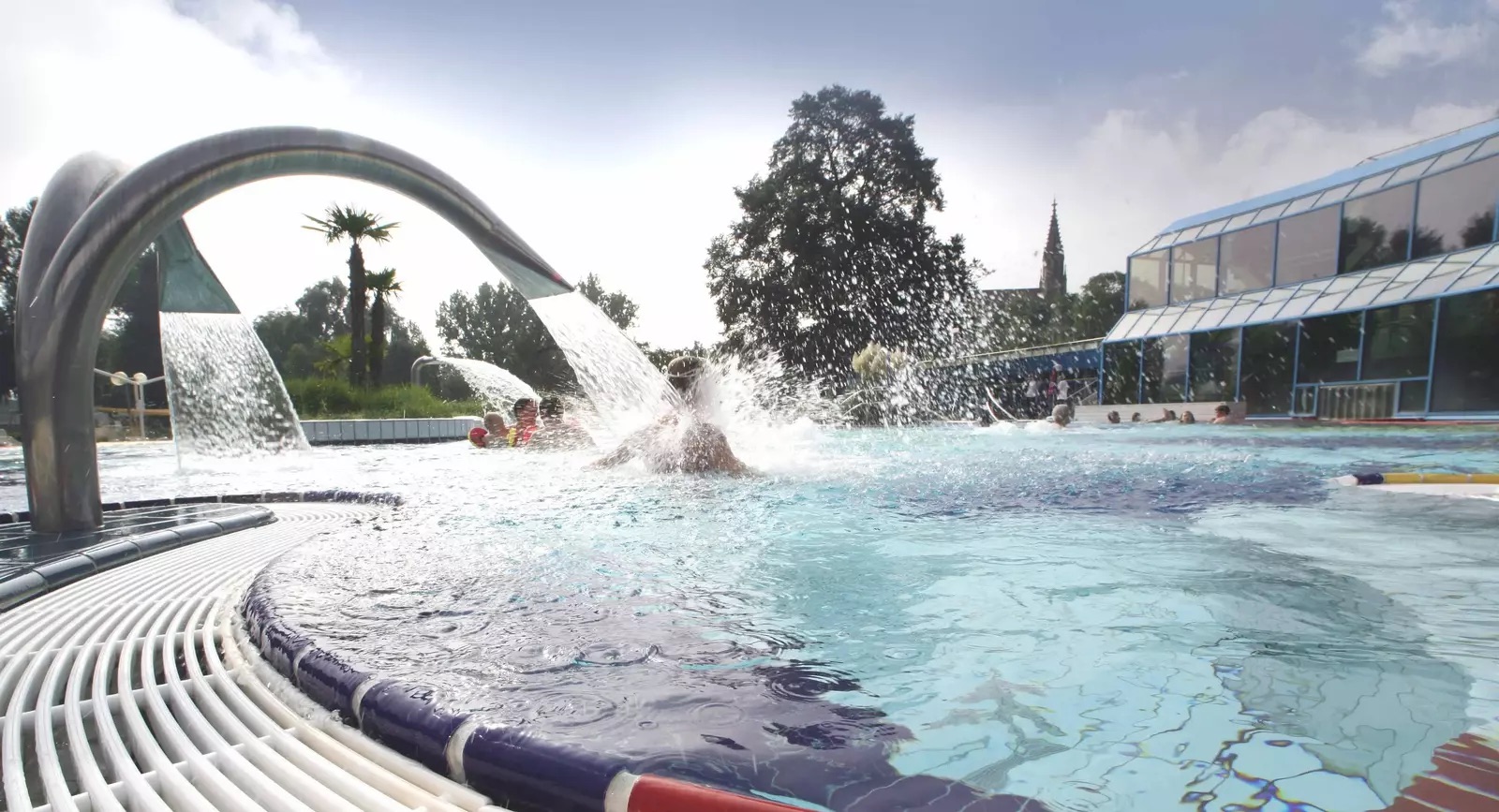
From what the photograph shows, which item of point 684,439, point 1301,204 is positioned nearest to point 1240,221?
point 1301,204

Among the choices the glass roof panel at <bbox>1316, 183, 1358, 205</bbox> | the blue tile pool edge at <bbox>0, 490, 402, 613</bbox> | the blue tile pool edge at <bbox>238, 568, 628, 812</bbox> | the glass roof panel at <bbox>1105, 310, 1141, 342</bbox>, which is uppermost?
the glass roof panel at <bbox>1316, 183, 1358, 205</bbox>

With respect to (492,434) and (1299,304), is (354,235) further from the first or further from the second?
(1299,304)

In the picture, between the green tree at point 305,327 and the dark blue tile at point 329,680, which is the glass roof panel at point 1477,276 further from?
the green tree at point 305,327

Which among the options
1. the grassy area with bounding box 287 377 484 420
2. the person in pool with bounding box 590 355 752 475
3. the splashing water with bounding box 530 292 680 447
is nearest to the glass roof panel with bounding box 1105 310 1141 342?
the splashing water with bounding box 530 292 680 447

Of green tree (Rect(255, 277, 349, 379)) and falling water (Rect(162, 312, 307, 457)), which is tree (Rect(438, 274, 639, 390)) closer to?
green tree (Rect(255, 277, 349, 379))

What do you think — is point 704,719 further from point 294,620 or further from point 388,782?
point 294,620

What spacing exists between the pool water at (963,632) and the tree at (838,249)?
77.9ft

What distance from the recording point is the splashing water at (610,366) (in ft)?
26.0

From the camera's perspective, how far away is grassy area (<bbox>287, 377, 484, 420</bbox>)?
19.8 metres

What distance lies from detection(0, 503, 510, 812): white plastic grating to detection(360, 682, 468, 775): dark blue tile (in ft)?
0.09

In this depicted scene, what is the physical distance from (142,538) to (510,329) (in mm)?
60815

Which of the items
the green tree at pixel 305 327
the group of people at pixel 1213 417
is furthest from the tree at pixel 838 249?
the green tree at pixel 305 327

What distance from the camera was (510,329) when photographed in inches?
2420

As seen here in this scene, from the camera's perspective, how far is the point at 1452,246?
51.0ft
